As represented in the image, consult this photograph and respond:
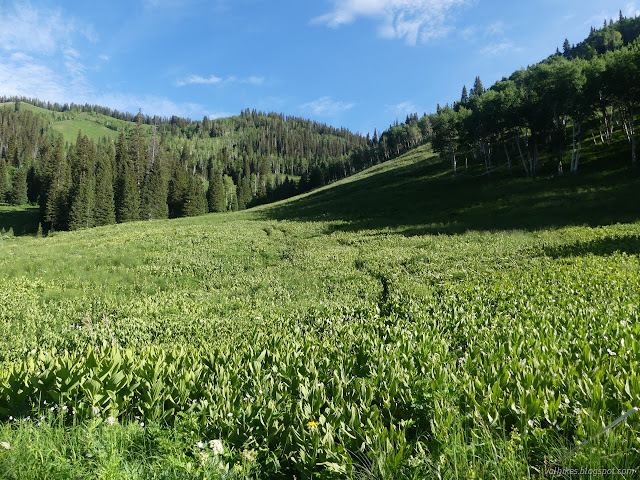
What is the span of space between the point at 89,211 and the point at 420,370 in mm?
95817

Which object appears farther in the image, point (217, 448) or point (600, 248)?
point (600, 248)

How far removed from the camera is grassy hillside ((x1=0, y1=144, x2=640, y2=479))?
→ 2.80 m

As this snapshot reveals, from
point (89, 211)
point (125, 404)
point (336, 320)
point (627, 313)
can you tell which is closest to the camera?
point (125, 404)

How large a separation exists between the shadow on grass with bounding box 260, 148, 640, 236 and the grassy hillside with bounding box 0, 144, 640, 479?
15.7 m

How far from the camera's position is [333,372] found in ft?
15.6

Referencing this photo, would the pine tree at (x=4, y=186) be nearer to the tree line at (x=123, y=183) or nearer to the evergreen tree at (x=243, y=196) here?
the tree line at (x=123, y=183)

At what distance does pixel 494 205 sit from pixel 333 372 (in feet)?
135

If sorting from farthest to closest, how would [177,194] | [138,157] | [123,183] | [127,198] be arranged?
[138,157] → [177,194] → [123,183] → [127,198]

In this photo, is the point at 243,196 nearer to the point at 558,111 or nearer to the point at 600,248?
the point at 558,111

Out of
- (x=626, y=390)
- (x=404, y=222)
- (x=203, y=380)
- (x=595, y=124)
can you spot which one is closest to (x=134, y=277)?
(x=203, y=380)

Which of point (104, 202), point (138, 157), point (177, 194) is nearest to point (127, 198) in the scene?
point (104, 202)

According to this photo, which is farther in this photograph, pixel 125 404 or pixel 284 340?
pixel 284 340

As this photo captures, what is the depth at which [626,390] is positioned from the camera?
10.5 feet

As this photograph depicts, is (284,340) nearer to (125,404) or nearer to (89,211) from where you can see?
(125,404)
